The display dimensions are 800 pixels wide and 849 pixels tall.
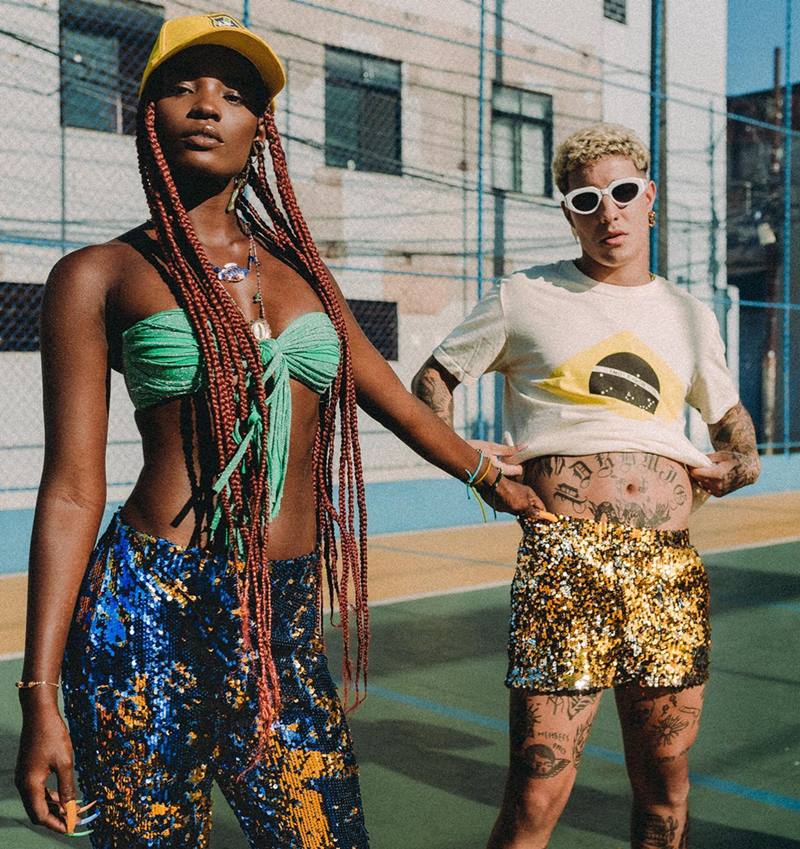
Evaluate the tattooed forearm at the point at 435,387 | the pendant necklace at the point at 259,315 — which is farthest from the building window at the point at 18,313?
the pendant necklace at the point at 259,315

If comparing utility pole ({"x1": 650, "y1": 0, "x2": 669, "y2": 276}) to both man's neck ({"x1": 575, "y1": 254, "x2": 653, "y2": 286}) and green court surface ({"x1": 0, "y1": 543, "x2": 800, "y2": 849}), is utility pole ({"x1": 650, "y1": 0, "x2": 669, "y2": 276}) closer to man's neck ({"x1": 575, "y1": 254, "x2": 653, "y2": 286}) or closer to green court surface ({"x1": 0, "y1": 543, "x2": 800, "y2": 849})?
green court surface ({"x1": 0, "y1": 543, "x2": 800, "y2": 849})

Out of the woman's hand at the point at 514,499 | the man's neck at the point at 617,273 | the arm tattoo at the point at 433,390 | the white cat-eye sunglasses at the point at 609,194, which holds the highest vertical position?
the white cat-eye sunglasses at the point at 609,194

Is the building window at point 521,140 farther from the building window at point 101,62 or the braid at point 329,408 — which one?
the braid at point 329,408

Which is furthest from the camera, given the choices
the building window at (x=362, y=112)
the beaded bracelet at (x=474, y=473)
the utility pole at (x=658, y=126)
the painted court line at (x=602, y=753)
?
the building window at (x=362, y=112)

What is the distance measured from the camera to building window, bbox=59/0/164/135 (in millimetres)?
11250

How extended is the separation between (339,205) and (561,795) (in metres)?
11.5

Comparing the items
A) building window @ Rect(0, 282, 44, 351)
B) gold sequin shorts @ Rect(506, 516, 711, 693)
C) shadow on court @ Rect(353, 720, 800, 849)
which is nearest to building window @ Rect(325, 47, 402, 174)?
building window @ Rect(0, 282, 44, 351)

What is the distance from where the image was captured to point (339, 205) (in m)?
13.6

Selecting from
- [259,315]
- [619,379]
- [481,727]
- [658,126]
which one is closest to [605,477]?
[619,379]

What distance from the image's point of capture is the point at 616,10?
1706cm

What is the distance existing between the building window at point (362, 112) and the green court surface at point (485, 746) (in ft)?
26.9

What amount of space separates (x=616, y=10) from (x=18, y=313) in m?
10.4

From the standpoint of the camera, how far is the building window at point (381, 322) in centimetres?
1375

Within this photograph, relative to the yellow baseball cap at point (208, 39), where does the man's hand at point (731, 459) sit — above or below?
below
